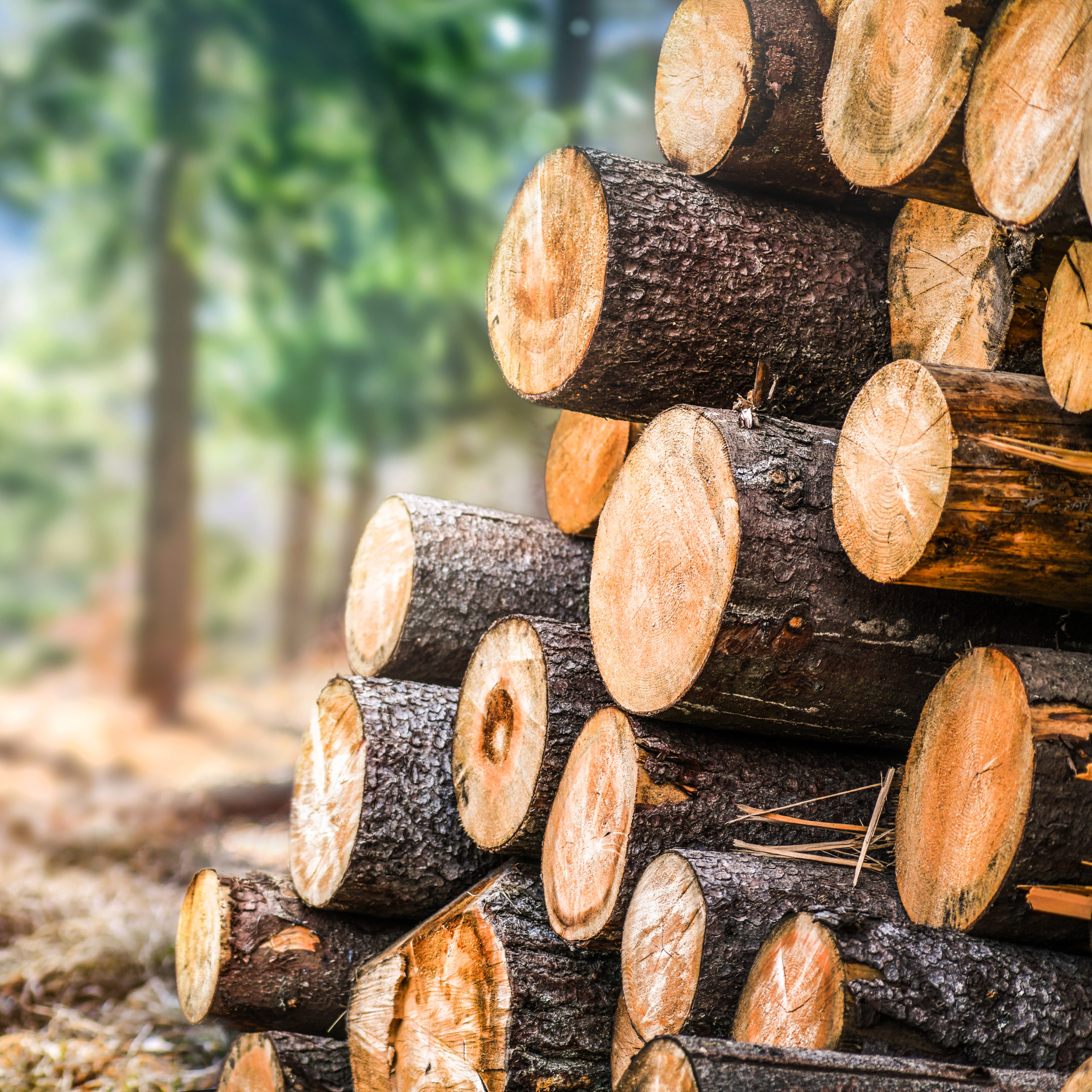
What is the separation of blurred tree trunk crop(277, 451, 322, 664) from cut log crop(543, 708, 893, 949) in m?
4.01

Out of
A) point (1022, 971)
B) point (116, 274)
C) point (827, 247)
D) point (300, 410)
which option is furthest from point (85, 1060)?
point (116, 274)

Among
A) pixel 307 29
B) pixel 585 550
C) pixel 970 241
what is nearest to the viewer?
pixel 970 241

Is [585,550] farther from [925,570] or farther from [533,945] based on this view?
[925,570]

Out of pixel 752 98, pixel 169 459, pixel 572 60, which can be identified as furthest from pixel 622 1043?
pixel 572 60

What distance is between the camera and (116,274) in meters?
5.11

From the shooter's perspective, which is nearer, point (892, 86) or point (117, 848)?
point (892, 86)

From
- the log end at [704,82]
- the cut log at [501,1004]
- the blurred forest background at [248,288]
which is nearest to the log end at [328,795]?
the cut log at [501,1004]

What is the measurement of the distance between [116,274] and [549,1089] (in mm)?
4781

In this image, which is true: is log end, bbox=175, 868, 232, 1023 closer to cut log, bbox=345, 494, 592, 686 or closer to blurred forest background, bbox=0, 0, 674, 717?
cut log, bbox=345, 494, 592, 686

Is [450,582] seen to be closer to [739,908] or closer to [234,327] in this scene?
[739,908]

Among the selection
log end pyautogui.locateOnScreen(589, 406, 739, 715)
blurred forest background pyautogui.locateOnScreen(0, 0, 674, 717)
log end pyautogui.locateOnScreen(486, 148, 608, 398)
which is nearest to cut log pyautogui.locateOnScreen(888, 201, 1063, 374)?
log end pyautogui.locateOnScreen(589, 406, 739, 715)

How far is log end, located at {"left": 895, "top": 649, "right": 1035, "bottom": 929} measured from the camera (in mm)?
1187

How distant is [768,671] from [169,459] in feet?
14.7

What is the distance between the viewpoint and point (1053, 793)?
1159 mm
